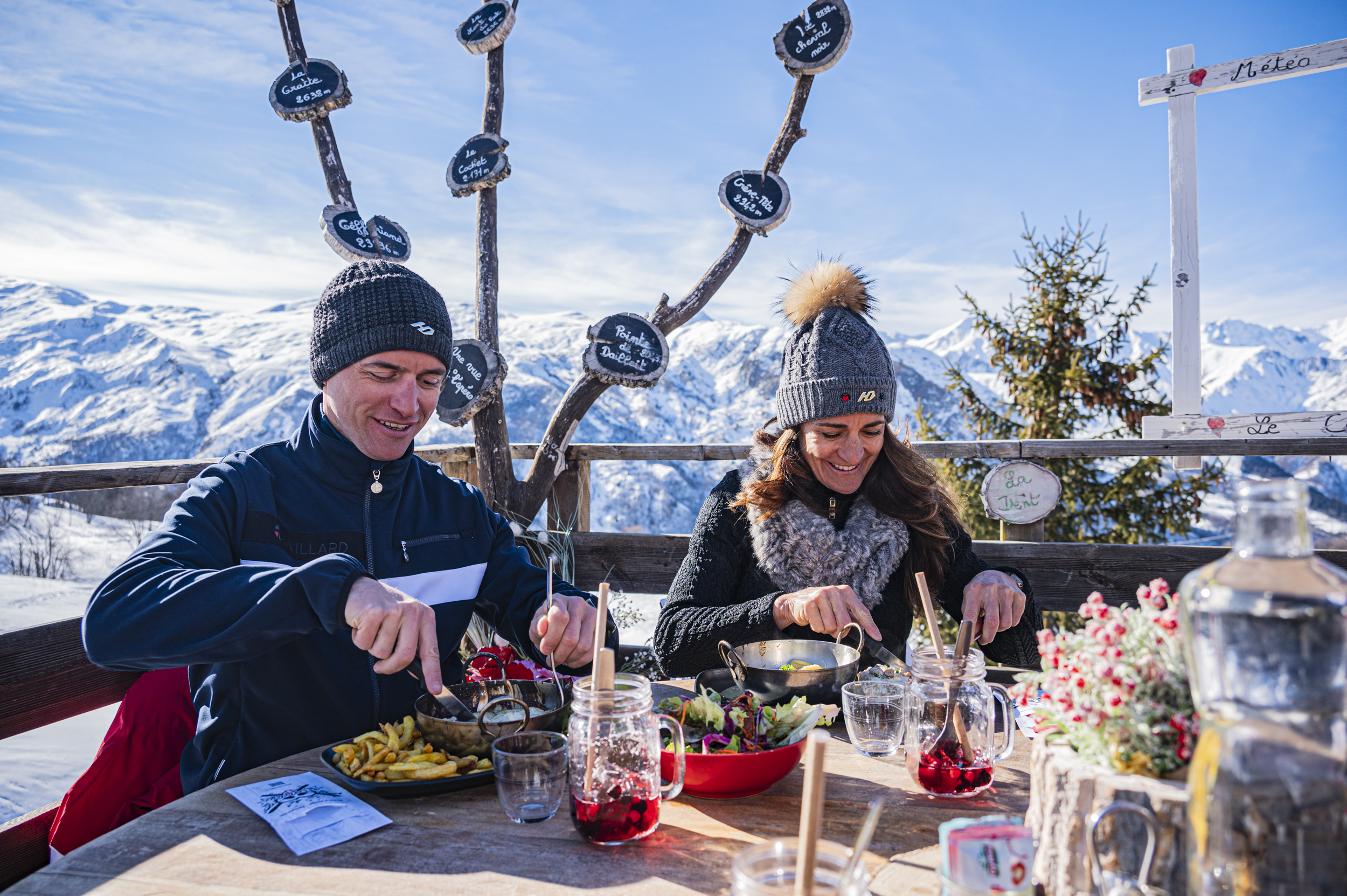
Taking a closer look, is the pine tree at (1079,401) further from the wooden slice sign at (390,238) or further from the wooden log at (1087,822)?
the wooden log at (1087,822)

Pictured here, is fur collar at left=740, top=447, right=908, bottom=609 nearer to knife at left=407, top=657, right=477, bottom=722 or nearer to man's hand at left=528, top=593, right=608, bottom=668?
man's hand at left=528, top=593, right=608, bottom=668

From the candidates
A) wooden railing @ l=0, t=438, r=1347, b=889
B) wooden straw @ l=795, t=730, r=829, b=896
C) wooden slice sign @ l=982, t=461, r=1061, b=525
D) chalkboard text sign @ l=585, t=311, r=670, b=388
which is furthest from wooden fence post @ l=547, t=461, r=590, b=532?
wooden straw @ l=795, t=730, r=829, b=896

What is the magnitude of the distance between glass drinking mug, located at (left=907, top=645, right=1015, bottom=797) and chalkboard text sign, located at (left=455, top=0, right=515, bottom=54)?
379 cm

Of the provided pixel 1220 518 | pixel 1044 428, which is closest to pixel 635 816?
pixel 1044 428

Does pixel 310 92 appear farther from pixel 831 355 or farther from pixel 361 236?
pixel 831 355

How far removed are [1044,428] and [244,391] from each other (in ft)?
60.9

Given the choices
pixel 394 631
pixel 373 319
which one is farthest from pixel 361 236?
pixel 394 631

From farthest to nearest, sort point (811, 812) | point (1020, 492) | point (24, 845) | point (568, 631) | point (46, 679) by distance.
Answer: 1. point (1020, 492)
2. point (46, 679)
3. point (24, 845)
4. point (568, 631)
5. point (811, 812)

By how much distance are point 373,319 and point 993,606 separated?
156 centimetres

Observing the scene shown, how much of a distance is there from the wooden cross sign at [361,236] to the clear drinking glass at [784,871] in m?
3.44

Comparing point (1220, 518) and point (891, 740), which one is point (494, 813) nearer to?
point (891, 740)

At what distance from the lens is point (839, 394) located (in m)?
2.06

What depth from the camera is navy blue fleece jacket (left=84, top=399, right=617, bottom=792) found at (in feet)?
3.91

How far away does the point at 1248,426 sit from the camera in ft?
10.1
